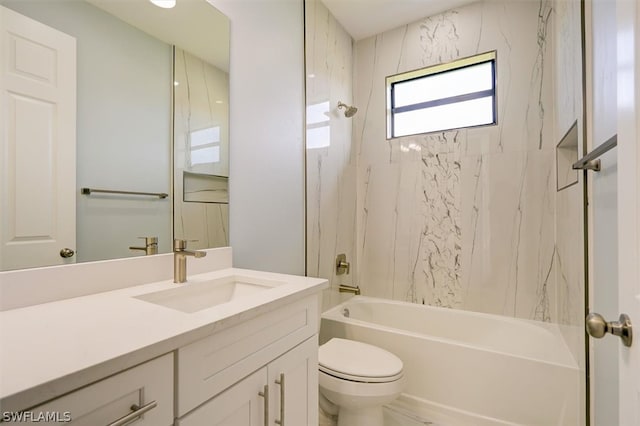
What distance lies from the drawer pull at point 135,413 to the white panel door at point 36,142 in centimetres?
57

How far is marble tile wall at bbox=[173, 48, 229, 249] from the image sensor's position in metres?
1.21

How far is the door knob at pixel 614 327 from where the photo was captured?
518 mm

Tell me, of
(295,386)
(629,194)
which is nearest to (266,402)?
(295,386)

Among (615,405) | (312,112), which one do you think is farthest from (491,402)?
(312,112)

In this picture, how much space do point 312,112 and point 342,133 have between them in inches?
19.1

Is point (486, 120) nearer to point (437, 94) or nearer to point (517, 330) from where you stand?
point (437, 94)

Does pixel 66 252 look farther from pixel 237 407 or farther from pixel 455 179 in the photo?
pixel 455 179

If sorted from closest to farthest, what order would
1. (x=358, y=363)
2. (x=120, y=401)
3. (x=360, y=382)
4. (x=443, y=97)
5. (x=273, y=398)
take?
1. (x=120, y=401)
2. (x=273, y=398)
3. (x=360, y=382)
4. (x=358, y=363)
5. (x=443, y=97)

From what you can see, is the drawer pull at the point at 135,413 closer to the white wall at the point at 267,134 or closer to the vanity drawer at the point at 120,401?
the vanity drawer at the point at 120,401

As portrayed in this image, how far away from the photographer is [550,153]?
6.42 ft

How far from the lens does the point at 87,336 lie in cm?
57

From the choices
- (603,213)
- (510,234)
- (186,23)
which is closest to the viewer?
(603,213)

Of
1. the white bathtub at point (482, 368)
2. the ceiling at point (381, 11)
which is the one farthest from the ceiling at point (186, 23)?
the white bathtub at point (482, 368)

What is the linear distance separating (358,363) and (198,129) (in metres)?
1.39
